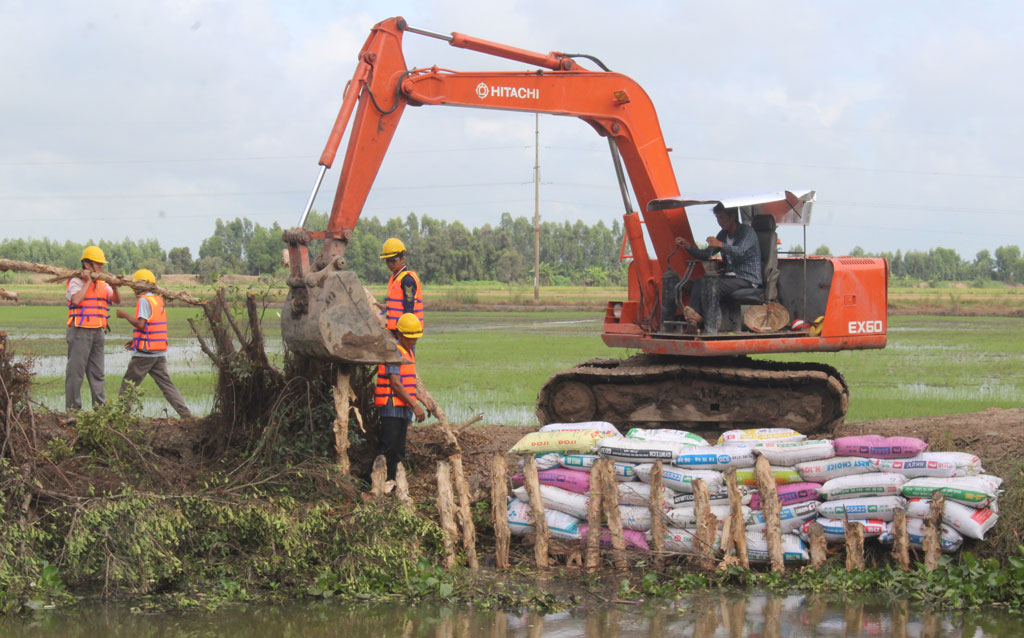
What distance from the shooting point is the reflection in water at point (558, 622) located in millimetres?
6809

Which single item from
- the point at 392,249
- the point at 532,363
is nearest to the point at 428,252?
the point at 532,363

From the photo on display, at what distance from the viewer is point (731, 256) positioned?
1165cm

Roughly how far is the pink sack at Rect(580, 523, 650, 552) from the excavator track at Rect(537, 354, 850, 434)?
3.89m

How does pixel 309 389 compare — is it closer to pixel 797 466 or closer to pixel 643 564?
pixel 643 564

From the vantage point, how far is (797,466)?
8.52 metres

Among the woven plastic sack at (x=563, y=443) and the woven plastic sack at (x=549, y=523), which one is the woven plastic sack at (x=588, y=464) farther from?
the woven plastic sack at (x=549, y=523)

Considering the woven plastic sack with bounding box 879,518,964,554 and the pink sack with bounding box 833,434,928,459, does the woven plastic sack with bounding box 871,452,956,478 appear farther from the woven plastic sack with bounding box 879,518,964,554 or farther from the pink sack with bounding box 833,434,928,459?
the woven plastic sack with bounding box 879,518,964,554

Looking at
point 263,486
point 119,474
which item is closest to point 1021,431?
point 263,486

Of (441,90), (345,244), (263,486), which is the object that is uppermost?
(441,90)

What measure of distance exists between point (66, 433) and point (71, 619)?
8.72 feet

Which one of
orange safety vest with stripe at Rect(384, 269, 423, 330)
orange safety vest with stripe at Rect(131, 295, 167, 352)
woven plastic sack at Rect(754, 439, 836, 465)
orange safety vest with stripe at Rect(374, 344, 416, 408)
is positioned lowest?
woven plastic sack at Rect(754, 439, 836, 465)

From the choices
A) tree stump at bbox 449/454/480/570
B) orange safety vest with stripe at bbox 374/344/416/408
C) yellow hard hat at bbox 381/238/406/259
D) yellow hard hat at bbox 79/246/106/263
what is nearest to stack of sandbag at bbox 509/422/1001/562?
tree stump at bbox 449/454/480/570

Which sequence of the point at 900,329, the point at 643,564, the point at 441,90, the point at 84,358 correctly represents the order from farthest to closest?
the point at 900,329
the point at 84,358
the point at 441,90
the point at 643,564

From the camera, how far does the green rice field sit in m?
15.0
